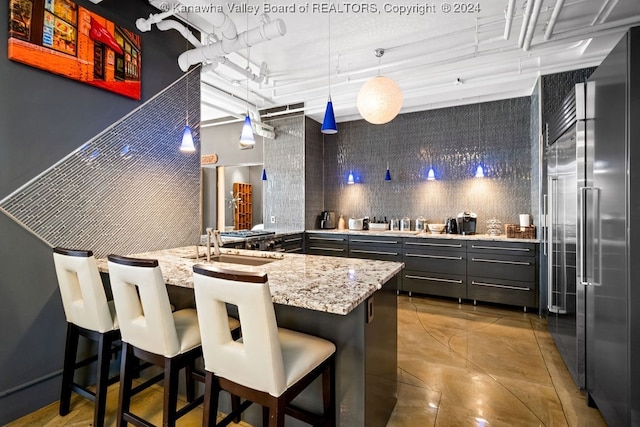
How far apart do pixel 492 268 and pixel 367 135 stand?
2.95 metres

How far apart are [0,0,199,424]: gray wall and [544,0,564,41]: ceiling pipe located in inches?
134

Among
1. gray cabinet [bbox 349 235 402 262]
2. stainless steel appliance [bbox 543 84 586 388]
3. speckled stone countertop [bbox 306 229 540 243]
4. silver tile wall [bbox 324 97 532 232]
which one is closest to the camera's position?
stainless steel appliance [bbox 543 84 586 388]

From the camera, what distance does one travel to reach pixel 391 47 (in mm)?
3457

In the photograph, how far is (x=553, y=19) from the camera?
2.53 m

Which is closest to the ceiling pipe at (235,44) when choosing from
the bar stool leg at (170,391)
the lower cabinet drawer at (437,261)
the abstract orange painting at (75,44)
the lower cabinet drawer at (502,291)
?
the abstract orange painting at (75,44)

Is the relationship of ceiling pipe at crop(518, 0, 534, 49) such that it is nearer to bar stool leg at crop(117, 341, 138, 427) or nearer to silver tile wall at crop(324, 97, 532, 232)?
silver tile wall at crop(324, 97, 532, 232)

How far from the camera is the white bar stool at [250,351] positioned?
1.25 m

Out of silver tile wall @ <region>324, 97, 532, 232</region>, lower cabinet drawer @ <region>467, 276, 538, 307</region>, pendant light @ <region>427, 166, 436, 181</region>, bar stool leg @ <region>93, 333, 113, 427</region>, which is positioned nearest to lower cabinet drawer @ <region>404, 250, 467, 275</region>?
lower cabinet drawer @ <region>467, 276, 538, 307</region>

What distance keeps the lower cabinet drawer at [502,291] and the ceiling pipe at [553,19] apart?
8.99 ft

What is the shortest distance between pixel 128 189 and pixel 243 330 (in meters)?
2.10

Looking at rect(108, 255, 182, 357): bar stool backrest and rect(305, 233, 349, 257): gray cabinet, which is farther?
rect(305, 233, 349, 257): gray cabinet

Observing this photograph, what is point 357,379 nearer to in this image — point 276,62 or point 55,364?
point 55,364

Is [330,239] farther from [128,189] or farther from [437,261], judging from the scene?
[128,189]

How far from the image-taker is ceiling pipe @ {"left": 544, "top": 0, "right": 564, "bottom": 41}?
7.73ft
